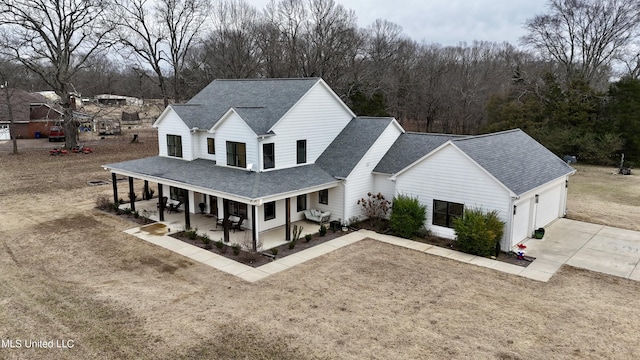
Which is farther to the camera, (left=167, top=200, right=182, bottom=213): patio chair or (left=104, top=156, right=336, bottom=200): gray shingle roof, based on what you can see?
(left=167, top=200, right=182, bottom=213): patio chair

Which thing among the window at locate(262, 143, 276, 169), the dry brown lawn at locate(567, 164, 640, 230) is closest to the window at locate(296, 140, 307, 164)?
the window at locate(262, 143, 276, 169)

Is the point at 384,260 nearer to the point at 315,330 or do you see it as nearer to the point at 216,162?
the point at 315,330

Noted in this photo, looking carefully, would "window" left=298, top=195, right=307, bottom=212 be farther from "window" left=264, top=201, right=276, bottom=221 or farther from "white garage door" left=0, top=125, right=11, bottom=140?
"white garage door" left=0, top=125, right=11, bottom=140

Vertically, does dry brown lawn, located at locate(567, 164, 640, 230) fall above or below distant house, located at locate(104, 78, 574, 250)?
below

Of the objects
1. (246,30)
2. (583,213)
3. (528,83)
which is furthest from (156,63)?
(583,213)

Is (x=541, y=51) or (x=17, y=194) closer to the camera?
(x=17, y=194)

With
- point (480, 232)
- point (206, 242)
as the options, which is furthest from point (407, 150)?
point (206, 242)

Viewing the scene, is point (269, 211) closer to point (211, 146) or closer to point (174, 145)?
point (211, 146)
